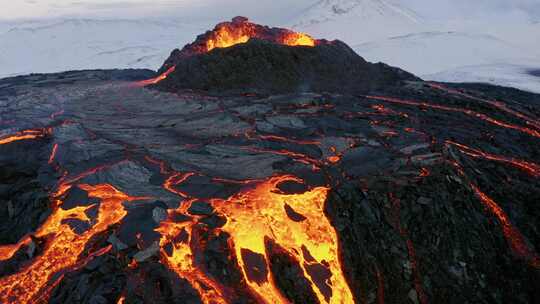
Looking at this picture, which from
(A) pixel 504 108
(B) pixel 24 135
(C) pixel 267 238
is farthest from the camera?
(A) pixel 504 108

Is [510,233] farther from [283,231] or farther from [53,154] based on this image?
[53,154]

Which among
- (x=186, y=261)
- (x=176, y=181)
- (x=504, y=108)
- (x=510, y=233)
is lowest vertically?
(x=510, y=233)

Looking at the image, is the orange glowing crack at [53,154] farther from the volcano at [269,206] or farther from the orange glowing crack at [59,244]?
the orange glowing crack at [59,244]

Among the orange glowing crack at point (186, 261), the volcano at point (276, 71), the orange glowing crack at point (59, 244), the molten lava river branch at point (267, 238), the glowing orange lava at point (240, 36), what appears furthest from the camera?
the glowing orange lava at point (240, 36)

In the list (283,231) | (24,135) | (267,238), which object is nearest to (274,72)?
(24,135)

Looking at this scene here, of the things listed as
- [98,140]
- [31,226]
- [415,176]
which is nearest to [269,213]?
[415,176]

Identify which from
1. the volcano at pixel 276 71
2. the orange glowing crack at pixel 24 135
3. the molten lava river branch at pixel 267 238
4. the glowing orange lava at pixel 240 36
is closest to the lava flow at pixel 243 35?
the glowing orange lava at pixel 240 36

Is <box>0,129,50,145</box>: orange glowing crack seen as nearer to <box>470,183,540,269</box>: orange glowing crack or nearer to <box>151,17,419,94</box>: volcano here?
<box>151,17,419,94</box>: volcano
